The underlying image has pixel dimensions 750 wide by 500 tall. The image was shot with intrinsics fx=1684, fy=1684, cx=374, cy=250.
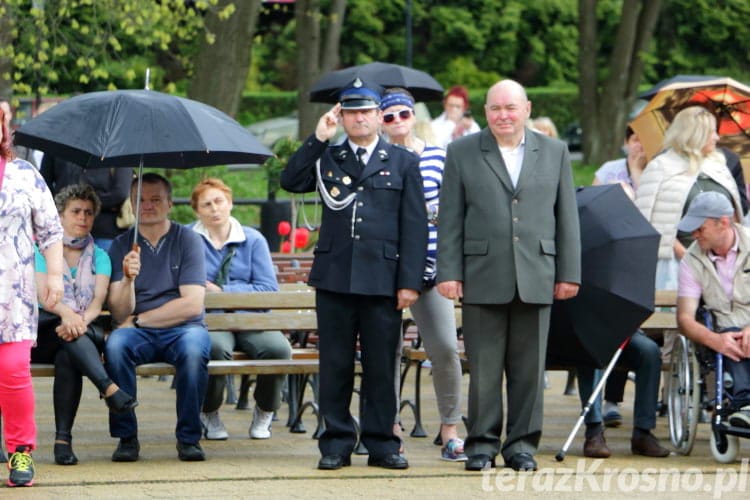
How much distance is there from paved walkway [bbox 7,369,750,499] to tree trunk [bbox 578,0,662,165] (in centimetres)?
2335

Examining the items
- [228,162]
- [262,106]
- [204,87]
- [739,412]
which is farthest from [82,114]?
[262,106]

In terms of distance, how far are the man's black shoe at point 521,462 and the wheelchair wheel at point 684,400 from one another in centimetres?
123

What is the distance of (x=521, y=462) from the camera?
29.7 ft

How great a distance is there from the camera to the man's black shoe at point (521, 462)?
29.6 ft

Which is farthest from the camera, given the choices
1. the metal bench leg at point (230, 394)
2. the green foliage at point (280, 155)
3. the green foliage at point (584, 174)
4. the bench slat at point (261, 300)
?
the green foliage at point (584, 174)

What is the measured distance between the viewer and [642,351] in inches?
399

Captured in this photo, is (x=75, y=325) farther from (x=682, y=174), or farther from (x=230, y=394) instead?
(x=682, y=174)

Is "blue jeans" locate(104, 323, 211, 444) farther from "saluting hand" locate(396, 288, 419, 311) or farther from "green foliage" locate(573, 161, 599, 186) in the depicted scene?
"green foliage" locate(573, 161, 599, 186)

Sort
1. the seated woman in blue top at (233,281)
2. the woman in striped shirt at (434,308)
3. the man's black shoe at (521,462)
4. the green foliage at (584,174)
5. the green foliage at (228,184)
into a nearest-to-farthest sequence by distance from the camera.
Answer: the man's black shoe at (521,462) → the woman in striped shirt at (434,308) → the seated woman in blue top at (233,281) → the green foliage at (228,184) → the green foliage at (584,174)

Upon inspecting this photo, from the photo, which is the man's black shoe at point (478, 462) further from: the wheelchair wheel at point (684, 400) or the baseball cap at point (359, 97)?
the baseball cap at point (359, 97)

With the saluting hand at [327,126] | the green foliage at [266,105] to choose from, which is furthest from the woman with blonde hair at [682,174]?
the green foliage at [266,105]

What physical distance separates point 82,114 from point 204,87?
10461mm

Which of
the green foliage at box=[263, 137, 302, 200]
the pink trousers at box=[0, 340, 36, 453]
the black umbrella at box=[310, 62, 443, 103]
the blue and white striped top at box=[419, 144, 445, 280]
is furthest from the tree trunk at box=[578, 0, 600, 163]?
the pink trousers at box=[0, 340, 36, 453]

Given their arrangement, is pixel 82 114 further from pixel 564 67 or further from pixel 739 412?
pixel 564 67
